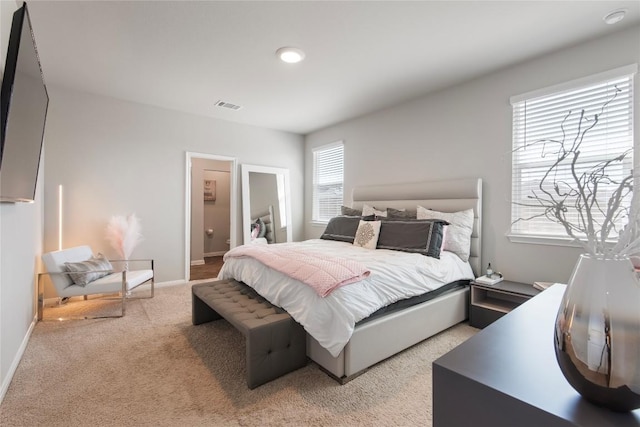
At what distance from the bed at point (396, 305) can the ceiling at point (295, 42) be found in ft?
4.26

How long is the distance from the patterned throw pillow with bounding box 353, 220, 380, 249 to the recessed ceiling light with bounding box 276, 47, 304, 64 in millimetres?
1928

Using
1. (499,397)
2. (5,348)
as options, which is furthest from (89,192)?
(499,397)

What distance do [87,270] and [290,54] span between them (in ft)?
10.0

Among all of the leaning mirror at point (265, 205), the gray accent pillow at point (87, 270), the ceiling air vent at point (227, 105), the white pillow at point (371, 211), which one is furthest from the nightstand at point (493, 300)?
the gray accent pillow at point (87, 270)

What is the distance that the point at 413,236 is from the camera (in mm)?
3059

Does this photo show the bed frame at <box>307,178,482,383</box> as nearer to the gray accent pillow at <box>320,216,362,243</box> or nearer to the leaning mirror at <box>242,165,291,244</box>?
the gray accent pillow at <box>320,216,362,243</box>

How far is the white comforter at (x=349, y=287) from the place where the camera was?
75.2 inches

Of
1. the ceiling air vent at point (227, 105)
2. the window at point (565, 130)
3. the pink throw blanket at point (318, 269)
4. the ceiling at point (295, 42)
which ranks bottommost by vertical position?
the pink throw blanket at point (318, 269)

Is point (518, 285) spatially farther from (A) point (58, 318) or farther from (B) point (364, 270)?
(A) point (58, 318)

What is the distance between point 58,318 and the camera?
3018 mm

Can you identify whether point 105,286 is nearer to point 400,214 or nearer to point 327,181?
point 400,214

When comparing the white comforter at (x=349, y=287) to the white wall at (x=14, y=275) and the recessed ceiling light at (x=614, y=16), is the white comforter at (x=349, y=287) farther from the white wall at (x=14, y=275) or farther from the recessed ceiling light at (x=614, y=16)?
the recessed ceiling light at (x=614, y=16)

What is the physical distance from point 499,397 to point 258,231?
15.6 ft

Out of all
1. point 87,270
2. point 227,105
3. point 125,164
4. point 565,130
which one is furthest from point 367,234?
point 125,164
